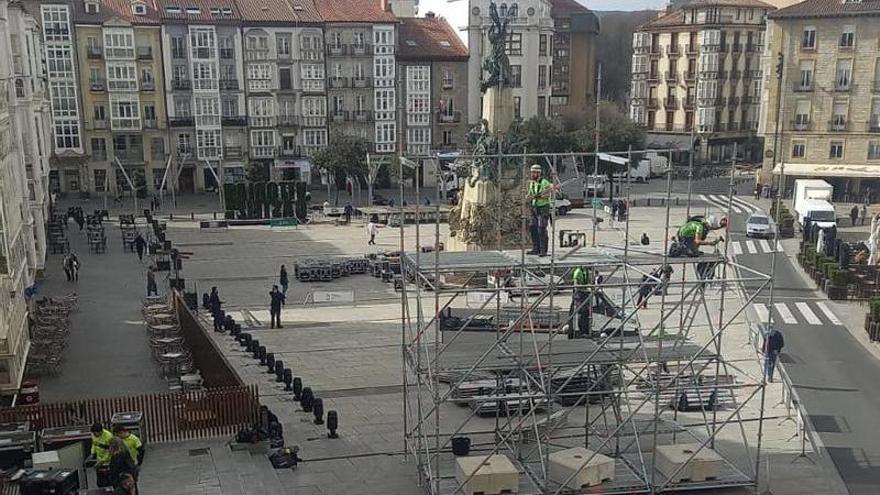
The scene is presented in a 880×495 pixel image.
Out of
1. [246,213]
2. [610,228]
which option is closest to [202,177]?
[246,213]

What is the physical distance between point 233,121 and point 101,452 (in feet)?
158

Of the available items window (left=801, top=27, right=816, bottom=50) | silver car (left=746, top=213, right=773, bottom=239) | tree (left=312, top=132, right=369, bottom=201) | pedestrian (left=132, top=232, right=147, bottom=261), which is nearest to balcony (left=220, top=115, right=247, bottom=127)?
tree (left=312, top=132, right=369, bottom=201)

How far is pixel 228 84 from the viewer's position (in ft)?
195

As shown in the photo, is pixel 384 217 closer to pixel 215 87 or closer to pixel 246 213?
pixel 246 213

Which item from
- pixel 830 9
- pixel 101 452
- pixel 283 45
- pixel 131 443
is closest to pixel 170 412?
pixel 131 443

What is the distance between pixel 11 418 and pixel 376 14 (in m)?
50.6

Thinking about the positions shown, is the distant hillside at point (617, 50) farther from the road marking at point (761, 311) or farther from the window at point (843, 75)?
the road marking at point (761, 311)

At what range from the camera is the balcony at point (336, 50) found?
201 ft

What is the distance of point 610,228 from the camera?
43.8 m

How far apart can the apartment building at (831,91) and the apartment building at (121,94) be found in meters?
41.4

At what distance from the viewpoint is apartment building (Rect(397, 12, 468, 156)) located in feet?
209

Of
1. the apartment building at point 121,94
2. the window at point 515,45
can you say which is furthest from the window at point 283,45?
the window at point 515,45

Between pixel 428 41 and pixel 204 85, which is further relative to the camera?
pixel 428 41

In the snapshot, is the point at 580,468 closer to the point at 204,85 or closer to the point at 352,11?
the point at 204,85
